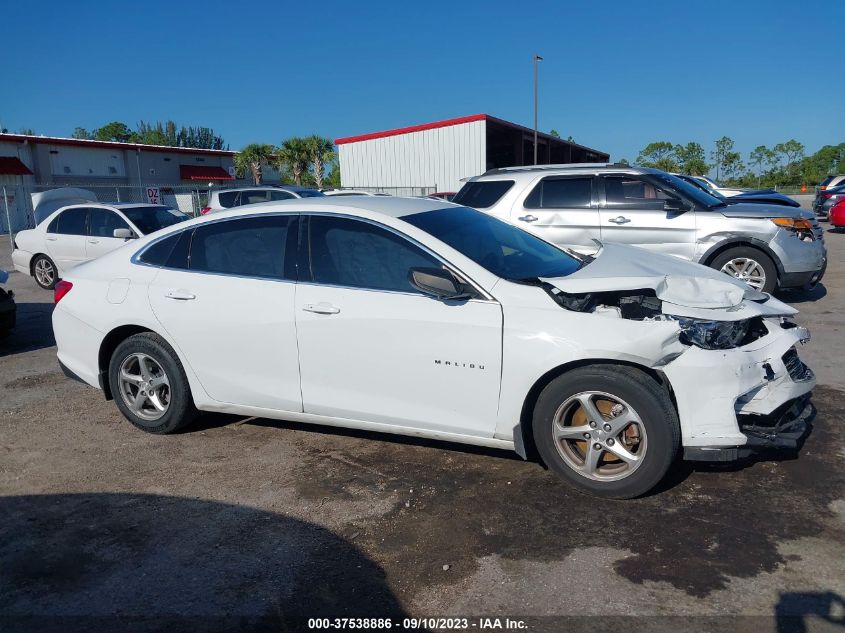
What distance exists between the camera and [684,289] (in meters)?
3.95

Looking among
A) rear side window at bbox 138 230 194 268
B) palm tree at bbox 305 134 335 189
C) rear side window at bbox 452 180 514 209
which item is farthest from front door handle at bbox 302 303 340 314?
palm tree at bbox 305 134 335 189

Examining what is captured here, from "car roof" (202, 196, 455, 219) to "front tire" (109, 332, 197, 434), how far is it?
1.03 metres

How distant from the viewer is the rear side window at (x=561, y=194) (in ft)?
29.2

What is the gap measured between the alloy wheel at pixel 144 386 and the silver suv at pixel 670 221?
5.23 m

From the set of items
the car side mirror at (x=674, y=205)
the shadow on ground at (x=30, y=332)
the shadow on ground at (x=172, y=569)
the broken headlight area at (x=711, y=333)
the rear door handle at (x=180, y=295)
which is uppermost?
the car side mirror at (x=674, y=205)

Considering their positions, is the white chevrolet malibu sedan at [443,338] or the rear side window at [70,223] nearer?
the white chevrolet malibu sedan at [443,338]

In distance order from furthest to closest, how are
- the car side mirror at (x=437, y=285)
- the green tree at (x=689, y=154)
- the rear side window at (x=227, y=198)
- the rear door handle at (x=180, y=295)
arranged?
the green tree at (x=689, y=154) → the rear side window at (x=227, y=198) → the rear door handle at (x=180, y=295) → the car side mirror at (x=437, y=285)

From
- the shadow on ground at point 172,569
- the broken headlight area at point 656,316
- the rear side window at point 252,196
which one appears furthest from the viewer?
the rear side window at point 252,196

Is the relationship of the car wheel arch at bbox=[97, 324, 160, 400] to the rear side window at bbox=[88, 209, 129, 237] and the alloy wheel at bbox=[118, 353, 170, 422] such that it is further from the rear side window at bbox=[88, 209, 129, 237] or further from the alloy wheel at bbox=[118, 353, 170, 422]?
the rear side window at bbox=[88, 209, 129, 237]

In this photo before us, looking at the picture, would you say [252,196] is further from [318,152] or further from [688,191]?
[318,152]

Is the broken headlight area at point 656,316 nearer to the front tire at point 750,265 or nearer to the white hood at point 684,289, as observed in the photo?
the white hood at point 684,289

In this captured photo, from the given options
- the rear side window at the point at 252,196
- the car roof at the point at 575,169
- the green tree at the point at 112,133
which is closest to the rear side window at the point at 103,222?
the rear side window at the point at 252,196

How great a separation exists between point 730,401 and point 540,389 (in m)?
0.98

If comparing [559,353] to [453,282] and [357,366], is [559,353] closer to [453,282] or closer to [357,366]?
[453,282]
